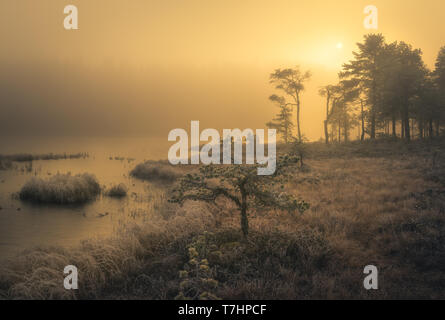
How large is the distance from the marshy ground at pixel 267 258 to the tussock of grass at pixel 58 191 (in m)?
10.4

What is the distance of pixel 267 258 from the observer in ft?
23.7

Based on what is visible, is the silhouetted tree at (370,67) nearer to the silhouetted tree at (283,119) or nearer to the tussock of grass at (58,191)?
the silhouetted tree at (283,119)

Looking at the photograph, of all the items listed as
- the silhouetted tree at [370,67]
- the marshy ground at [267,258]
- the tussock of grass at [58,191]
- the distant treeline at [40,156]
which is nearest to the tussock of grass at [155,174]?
the tussock of grass at [58,191]

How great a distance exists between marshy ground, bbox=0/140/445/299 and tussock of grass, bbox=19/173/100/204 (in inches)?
408

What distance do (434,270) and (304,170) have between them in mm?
16138

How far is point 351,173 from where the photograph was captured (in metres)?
20.1

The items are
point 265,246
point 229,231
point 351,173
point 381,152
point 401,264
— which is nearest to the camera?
point 401,264

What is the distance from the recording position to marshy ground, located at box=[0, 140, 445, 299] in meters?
6.11

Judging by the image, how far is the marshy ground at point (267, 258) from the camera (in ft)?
20.1

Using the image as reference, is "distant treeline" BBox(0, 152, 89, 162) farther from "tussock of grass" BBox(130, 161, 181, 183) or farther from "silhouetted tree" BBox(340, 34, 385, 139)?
"silhouetted tree" BBox(340, 34, 385, 139)

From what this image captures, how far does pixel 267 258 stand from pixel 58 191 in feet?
54.4
